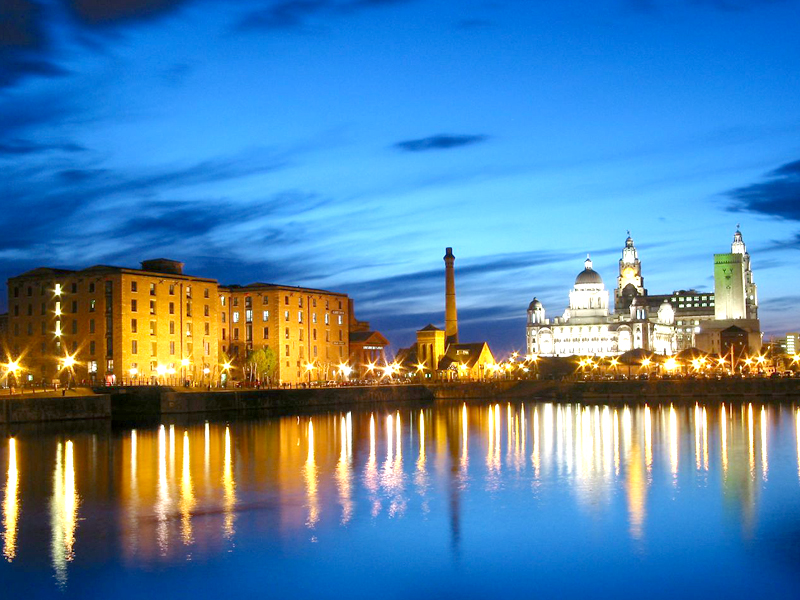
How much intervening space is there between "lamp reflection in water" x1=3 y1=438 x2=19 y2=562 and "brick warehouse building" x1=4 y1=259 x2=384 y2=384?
37.9 m

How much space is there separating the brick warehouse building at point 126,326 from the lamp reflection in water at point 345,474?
27.7 m

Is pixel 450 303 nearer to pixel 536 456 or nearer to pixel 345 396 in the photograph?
pixel 345 396

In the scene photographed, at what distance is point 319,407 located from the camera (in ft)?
279

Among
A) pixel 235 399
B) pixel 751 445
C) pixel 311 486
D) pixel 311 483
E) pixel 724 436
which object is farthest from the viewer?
pixel 235 399

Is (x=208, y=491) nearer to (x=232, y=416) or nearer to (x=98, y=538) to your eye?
(x=98, y=538)

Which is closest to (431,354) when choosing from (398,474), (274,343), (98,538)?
(274,343)

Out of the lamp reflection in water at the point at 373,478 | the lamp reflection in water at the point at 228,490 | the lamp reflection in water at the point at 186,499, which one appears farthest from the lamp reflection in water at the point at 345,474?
the lamp reflection in water at the point at 186,499

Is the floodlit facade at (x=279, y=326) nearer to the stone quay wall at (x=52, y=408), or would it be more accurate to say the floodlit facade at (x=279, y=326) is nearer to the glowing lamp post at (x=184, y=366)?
the glowing lamp post at (x=184, y=366)

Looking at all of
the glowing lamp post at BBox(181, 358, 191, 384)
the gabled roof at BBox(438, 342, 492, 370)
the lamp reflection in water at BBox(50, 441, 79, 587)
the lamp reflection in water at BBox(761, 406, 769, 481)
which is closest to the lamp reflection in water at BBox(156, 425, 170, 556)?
the lamp reflection in water at BBox(50, 441, 79, 587)

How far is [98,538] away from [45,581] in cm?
441

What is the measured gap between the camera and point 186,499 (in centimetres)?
3353

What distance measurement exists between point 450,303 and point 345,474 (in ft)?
313

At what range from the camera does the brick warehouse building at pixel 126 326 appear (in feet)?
272

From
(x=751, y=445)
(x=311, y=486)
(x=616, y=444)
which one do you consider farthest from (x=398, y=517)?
(x=751, y=445)
